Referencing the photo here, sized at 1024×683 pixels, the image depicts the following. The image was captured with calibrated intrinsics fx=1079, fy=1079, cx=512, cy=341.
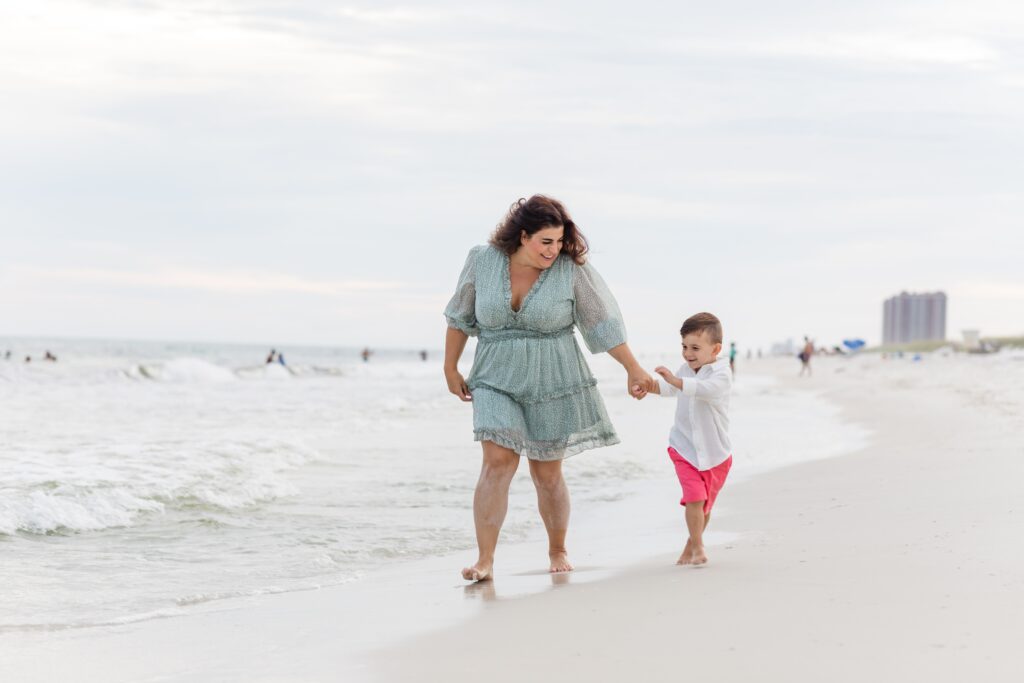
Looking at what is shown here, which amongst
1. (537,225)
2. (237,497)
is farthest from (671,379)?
(237,497)

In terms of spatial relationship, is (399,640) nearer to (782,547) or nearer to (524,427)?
(524,427)

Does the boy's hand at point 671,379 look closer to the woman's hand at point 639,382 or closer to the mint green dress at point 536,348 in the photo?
the woman's hand at point 639,382

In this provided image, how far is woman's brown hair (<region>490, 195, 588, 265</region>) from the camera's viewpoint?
4.74m

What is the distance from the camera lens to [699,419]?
16.1ft

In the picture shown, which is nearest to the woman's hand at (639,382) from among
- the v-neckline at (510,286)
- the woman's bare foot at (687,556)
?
the v-neckline at (510,286)

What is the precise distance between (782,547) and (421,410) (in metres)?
14.0

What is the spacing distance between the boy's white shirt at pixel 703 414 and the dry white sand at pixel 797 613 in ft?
1.57

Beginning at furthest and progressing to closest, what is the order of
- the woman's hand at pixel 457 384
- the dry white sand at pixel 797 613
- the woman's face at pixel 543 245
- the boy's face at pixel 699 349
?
the woman's hand at pixel 457 384 < the boy's face at pixel 699 349 < the woman's face at pixel 543 245 < the dry white sand at pixel 797 613

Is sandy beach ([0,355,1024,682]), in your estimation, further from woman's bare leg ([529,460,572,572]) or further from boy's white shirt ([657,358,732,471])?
boy's white shirt ([657,358,732,471])

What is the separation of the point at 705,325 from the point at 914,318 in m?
133

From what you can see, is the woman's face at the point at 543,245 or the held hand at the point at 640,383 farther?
the held hand at the point at 640,383

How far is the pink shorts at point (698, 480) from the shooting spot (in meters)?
4.87

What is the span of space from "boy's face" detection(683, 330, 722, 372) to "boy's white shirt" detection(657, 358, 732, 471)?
3 cm

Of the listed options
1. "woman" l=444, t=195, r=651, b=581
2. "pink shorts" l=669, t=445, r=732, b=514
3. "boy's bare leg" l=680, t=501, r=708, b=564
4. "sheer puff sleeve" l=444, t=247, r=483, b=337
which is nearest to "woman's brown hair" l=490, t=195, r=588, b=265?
"woman" l=444, t=195, r=651, b=581
